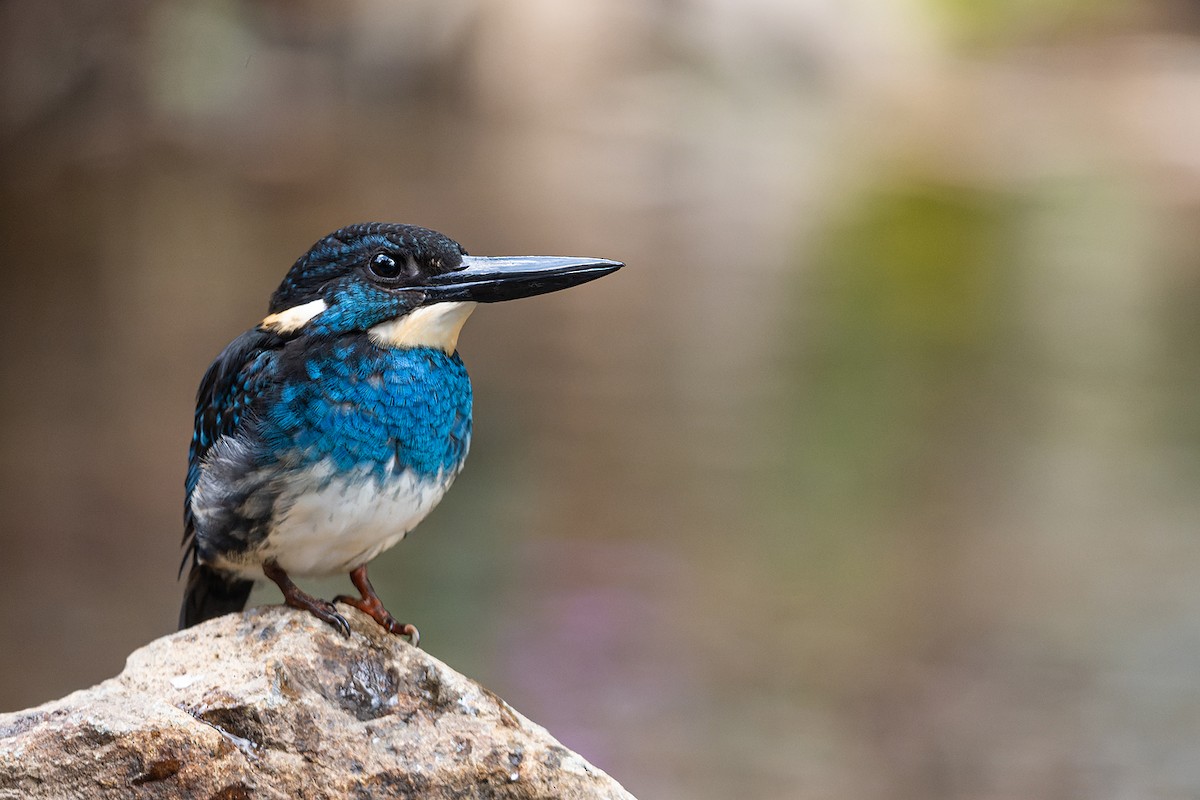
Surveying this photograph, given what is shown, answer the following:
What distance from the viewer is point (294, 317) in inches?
81.1

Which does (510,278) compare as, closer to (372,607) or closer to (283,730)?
(372,607)

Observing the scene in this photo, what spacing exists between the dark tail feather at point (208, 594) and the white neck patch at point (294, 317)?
471 millimetres

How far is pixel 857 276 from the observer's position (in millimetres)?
7758

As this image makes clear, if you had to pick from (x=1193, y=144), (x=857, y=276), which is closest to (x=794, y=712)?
(x=857, y=276)

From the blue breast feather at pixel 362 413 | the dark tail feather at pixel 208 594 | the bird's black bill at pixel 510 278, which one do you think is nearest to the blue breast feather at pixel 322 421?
the blue breast feather at pixel 362 413

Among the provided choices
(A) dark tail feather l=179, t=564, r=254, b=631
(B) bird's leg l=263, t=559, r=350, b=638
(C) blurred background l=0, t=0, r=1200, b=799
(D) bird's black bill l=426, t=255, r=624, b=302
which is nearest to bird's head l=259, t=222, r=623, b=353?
(D) bird's black bill l=426, t=255, r=624, b=302

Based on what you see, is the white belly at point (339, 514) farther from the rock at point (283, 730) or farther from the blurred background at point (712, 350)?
the blurred background at point (712, 350)

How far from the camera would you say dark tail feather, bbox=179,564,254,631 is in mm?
2303

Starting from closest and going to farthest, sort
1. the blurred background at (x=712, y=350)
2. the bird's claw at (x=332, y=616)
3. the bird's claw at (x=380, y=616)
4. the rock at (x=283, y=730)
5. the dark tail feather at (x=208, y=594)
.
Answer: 1. the rock at (x=283, y=730)
2. the bird's claw at (x=332, y=616)
3. the bird's claw at (x=380, y=616)
4. the dark tail feather at (x=208, y=594)
5. the blurred background at (x=712, y=350)

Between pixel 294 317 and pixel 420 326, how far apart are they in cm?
19

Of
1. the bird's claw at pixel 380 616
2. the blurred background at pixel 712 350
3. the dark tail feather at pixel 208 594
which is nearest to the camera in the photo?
the bird's claw at pixel 380 616

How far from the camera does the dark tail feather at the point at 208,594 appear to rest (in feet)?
7.55

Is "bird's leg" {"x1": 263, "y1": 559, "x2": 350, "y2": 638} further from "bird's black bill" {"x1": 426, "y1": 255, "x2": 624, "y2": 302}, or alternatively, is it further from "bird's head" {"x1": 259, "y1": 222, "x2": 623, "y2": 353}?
"bird's black bill" {"x1": 426, "y1": 255, "x2": 624, "y2": 302}

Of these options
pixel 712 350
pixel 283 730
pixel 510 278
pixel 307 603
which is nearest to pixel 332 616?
pixel 307 603
